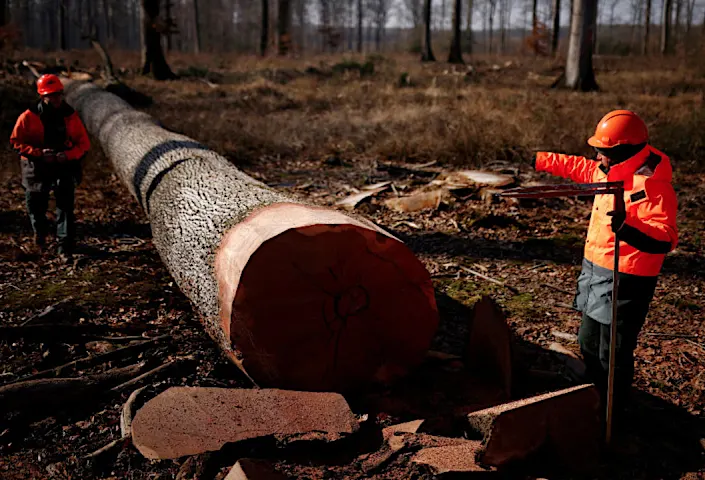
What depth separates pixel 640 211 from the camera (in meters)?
2.80

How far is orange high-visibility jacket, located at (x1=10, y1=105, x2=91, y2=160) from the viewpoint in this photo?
5.19 m

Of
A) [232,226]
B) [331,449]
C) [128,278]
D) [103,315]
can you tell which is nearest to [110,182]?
[128,278]

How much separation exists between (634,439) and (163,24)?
18.4m

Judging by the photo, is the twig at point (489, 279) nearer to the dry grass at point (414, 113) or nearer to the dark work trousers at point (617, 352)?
the dark work trousers at point (617, 352)

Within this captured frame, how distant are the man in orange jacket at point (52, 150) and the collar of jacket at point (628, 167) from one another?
441 centimetres

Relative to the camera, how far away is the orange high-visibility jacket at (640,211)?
2719mm

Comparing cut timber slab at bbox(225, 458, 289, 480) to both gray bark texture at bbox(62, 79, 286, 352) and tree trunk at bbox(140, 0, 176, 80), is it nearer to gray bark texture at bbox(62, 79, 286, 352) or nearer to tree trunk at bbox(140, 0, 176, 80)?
gray bark texture at bbox(62, 79, 286, 352)

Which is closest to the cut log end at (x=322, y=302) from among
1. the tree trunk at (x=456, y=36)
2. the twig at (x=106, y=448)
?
the twig at (x=106, y=448)

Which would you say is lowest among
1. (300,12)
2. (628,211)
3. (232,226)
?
(232,226)

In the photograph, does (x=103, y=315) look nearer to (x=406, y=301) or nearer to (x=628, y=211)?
(x=406, y=301)

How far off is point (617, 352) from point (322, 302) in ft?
5.04

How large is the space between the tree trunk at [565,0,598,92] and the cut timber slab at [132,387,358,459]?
14.5 meters

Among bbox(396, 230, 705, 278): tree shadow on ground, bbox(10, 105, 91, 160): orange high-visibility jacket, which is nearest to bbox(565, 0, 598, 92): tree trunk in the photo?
bbox(396, 230, 705, 278): tree shadow on ground

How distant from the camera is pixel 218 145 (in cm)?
970
